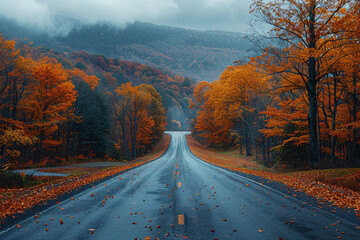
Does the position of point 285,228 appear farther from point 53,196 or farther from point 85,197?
point 53,196

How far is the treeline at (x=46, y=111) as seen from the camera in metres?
22.7

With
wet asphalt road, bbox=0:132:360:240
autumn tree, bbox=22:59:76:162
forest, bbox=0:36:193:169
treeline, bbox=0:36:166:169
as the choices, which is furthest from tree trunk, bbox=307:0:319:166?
autumn tree, bbox=22:59:76:162

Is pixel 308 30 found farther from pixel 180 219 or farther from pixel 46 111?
pixel 46 111

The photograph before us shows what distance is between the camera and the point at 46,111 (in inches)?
1105

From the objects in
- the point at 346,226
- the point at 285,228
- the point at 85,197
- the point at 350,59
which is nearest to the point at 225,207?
the point at 285,228

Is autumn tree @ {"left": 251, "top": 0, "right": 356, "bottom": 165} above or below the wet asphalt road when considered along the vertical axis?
above

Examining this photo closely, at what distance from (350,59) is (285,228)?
523 inches

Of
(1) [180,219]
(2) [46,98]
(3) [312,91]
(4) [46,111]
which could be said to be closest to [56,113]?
(4) [46,111]

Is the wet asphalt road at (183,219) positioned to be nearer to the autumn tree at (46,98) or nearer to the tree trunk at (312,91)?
the tree trunk at (312,91)

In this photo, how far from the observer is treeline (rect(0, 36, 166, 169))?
74.4 feet

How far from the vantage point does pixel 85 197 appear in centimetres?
950

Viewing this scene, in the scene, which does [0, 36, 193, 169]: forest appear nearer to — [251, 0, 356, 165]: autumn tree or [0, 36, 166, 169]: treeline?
[0, 36, 166, 169]: treeline

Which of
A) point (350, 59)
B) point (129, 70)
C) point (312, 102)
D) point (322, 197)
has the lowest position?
point (322, 197)

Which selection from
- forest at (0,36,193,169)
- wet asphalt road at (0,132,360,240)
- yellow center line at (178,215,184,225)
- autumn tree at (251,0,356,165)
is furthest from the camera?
forest at (0,36,193,169)
